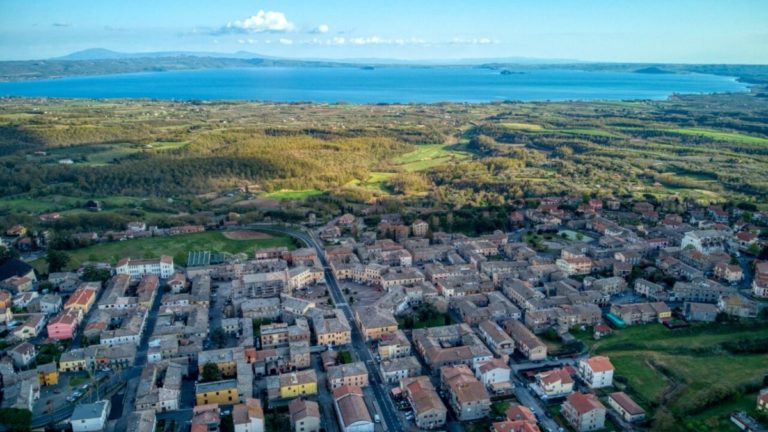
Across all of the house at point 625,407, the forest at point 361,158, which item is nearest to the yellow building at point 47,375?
the house at point 625,407

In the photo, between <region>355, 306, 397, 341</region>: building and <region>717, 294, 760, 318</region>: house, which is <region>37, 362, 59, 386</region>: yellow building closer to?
<region>355, 306, 397, 341</region>: building

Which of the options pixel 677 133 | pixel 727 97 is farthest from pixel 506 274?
pixel 727 97

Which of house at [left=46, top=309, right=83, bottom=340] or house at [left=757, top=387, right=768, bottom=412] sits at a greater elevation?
house at [left=757, top=387, right=768, bottom=412]

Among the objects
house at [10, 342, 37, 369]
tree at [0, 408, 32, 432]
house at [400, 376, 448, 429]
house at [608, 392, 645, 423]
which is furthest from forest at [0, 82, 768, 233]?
house at [608, 392, 645, 423]

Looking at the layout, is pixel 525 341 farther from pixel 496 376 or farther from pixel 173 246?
pixel 173 246

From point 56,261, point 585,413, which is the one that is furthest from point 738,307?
point 56,261

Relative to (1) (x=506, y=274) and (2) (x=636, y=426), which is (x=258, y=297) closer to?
(1) (x=506, y=274)
